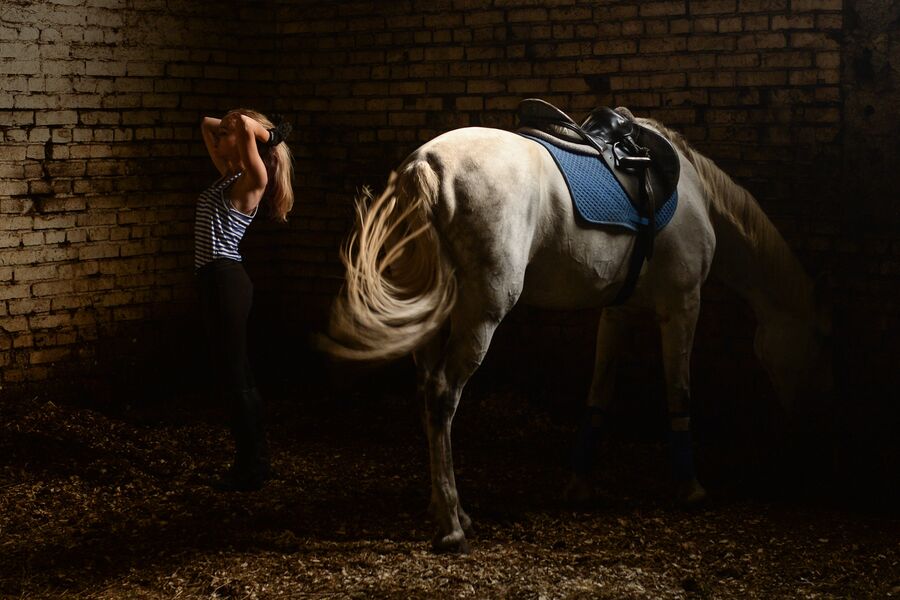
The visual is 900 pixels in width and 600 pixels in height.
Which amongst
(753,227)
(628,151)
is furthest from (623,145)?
(753,227)

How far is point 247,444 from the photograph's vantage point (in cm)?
473

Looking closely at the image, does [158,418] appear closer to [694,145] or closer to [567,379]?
[567,379]

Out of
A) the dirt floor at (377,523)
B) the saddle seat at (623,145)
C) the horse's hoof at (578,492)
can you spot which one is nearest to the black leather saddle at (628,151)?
the saddle seat at (623,145)

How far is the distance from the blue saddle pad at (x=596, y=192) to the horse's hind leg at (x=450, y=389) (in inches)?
22.4

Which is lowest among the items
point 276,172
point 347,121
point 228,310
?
point 228,310

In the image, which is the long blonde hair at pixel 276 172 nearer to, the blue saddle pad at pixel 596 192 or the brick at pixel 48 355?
the blue saddle pad at pixel 596 192

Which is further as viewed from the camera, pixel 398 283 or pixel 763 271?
pixel 763 271

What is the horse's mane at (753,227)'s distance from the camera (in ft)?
15.3

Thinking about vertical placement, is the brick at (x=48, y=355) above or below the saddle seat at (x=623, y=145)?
below

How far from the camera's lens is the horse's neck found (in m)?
4.75

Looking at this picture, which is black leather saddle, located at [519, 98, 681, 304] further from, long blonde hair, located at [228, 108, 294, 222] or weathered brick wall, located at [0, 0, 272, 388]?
weathered brick wall, located at [0, 0, 272, 388]

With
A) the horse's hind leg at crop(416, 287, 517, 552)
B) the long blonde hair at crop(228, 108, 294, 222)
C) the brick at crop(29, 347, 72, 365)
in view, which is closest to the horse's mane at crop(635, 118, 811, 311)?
the horse's hind leg at crop(416, 287, 517, 552)

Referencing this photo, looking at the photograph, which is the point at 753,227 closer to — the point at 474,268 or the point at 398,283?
the point at 474,268

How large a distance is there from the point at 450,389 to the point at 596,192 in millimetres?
1103
